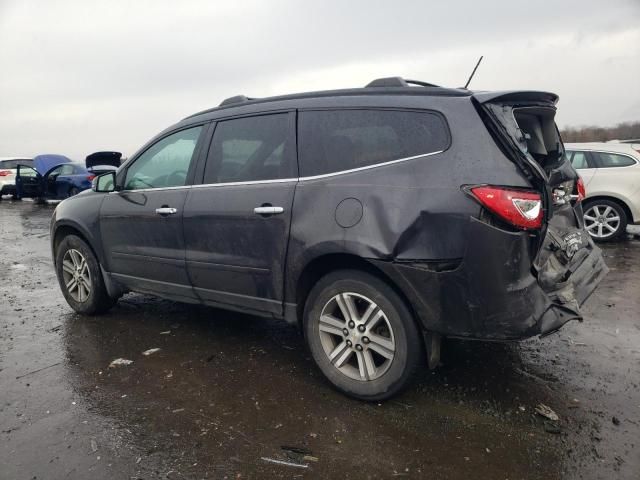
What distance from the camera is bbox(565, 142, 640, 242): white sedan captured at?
27.0ft

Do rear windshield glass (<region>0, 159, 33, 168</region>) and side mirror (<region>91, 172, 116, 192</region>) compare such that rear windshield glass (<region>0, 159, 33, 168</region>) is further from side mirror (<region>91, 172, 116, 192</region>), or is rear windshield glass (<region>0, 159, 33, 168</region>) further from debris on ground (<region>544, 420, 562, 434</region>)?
debris on ground (<region>544, 420, 562, 434</region>)

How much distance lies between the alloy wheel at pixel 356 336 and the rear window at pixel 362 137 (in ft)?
2.74

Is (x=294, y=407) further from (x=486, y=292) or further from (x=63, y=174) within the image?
(x=63, y=174)

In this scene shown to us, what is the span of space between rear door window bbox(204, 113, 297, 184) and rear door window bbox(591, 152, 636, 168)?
7.18 meters

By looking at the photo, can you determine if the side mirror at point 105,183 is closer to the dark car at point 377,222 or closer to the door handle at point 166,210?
the dark car at point 377,222

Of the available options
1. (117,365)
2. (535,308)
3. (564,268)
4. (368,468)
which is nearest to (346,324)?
(368,468)

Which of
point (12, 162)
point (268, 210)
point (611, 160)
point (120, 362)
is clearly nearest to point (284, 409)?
point (268, 210)

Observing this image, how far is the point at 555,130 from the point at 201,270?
9.13 ft

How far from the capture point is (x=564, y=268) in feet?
9.91

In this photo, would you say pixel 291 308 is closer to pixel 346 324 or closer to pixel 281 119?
pixel 346 324

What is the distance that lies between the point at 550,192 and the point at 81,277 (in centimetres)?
421

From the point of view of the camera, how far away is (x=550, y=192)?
2.72 metres

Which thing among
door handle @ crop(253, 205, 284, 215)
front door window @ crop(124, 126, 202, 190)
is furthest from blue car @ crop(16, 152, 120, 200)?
door handle @ crop(253, 205, 284, 215)

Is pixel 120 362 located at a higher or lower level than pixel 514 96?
lower
